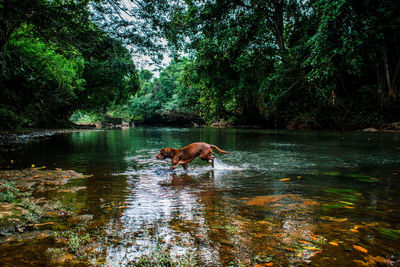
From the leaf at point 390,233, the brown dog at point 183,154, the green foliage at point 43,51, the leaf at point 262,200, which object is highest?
the green foliage at point 43,51

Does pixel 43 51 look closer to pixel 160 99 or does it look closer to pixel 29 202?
pixel 29 202

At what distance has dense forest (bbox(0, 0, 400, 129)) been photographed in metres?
9.50

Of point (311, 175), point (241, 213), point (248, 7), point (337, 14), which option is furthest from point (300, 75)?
point (241, 213)

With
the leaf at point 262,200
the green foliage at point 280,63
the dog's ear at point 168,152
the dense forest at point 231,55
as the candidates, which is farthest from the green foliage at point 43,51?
the leaf at point 262,200

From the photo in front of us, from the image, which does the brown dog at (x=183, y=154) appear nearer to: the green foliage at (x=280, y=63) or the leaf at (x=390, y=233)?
the leaf at (x=390, y=233)

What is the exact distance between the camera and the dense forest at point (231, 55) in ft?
31.2

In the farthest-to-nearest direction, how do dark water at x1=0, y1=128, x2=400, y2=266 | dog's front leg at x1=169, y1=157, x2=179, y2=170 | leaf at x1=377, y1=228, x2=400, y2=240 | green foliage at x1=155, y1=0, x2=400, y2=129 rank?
1. green foliage at x1=155, y1=0, x2=400, y2=129
2. dog's front leg at x1=169, y1=157, x2=179, y2=170
3. leaf at x1=377, y1=228, x2=400, y2=240
4. dark water at x1=0, y1=128, x2=400, y2=266

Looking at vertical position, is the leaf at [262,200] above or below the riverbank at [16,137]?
below

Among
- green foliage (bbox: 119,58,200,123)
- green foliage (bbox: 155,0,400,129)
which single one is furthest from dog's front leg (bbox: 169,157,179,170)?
green foliage (bbox: 119,58,200,123)

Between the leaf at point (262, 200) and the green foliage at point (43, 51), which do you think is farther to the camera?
the green foliage at point (43, 51)

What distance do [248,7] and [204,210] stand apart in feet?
65.8

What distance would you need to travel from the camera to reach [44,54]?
14.9m

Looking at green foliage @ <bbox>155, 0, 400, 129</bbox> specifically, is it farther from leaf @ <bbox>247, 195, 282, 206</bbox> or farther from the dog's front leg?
leaf @ <bbox>247, 195, 282, 206</bbox>

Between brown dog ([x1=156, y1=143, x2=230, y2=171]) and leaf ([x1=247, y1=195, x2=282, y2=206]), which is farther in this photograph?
brown dog ([x1=156, y1=143, x2=230, y2=171])
